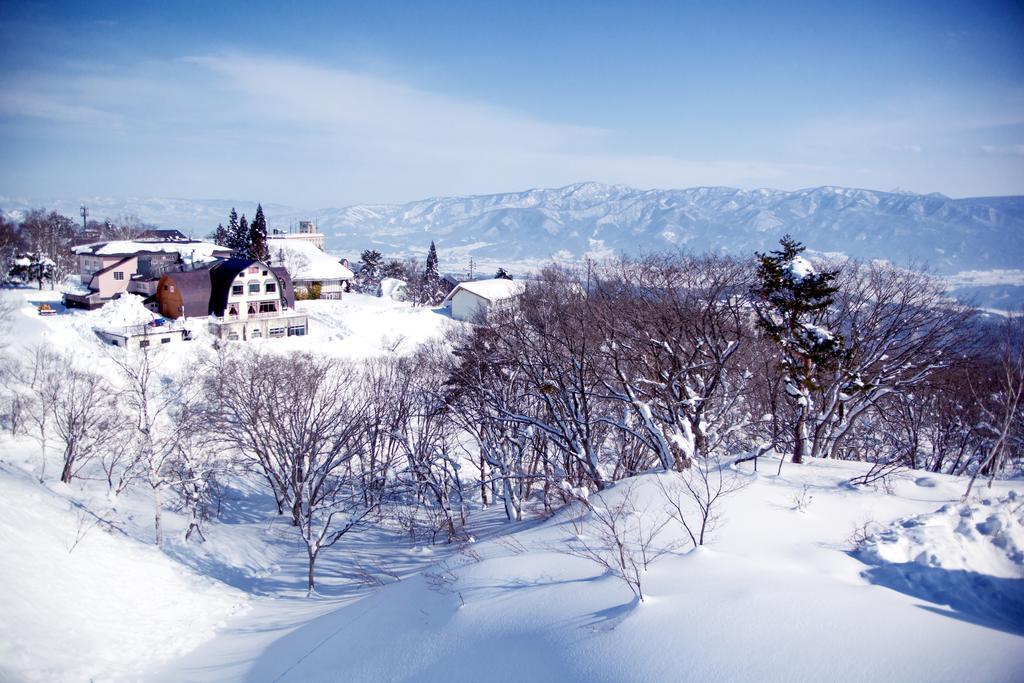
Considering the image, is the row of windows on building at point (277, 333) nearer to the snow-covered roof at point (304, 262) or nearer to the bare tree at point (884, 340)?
the snow-covered roof at point (304, 262)

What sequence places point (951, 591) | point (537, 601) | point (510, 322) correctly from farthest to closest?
1. point (510, 322)
2. point (537, 601)
3. point (951, 591)

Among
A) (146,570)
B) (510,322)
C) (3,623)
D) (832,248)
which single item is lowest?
(146,570)

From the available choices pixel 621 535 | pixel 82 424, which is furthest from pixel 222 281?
pixel 621 535

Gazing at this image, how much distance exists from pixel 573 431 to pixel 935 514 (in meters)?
7.30

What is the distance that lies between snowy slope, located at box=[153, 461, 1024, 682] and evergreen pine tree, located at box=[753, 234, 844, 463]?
127 inches

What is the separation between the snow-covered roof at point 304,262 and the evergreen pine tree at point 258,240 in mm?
2392

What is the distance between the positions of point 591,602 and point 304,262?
49.0 metres

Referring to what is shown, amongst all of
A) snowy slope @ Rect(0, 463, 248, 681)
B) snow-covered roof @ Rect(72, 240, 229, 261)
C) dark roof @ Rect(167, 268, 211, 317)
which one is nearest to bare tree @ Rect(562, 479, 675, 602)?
snowy slope @ Rect(0, 463, 248, 681)

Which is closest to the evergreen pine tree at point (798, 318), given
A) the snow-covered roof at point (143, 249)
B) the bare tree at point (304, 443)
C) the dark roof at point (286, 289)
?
the bare tree at point (304, 443)

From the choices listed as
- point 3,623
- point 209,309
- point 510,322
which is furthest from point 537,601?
point 209,309

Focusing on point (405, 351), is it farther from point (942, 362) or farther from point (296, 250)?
point (942, 362)

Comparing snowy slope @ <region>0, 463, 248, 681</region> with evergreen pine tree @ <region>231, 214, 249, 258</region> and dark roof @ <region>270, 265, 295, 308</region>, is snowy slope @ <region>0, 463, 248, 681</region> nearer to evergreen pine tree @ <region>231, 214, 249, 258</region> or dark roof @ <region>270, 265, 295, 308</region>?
dark roof @ <region>270, 265, 295, 308</region>

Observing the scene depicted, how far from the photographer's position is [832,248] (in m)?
138

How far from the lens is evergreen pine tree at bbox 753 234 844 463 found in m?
11.3
